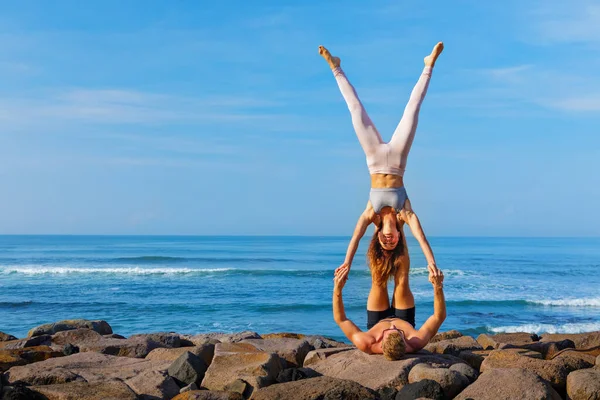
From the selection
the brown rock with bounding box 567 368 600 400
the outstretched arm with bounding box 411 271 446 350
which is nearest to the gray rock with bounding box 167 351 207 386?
the outstretched arm with bounding box 411 271 446 350

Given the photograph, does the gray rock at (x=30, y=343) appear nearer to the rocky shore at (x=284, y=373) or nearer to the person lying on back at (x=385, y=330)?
the rocky shore at (x=284, y=373)

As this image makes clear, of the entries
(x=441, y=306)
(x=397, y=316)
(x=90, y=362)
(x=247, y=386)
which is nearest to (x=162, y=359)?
(x=90, y=362)

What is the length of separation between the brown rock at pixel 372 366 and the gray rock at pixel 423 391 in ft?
1.23

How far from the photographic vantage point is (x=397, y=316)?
794cm

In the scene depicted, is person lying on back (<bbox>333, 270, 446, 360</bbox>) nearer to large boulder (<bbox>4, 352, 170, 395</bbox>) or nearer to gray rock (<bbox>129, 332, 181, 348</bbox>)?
large boulder (<bbox>4, 352, 170, 395</bbox>)

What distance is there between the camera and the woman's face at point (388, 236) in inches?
293

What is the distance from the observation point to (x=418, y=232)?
716 centimetres

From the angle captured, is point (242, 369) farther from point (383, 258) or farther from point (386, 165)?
point (386, 165)

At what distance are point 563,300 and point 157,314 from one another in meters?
13.6

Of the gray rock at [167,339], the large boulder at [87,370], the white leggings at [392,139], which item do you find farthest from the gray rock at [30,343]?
the white leggings at [392,139]

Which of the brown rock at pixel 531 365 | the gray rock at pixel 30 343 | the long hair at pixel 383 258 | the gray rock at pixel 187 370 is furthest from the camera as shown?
the gray rock at pixel 30 343

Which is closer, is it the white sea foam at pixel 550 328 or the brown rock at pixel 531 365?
the brown rock at pixel 531 365

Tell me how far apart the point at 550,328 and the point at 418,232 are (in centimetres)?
1213

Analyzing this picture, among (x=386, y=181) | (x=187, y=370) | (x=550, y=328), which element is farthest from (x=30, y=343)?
(x=550, y=328)
